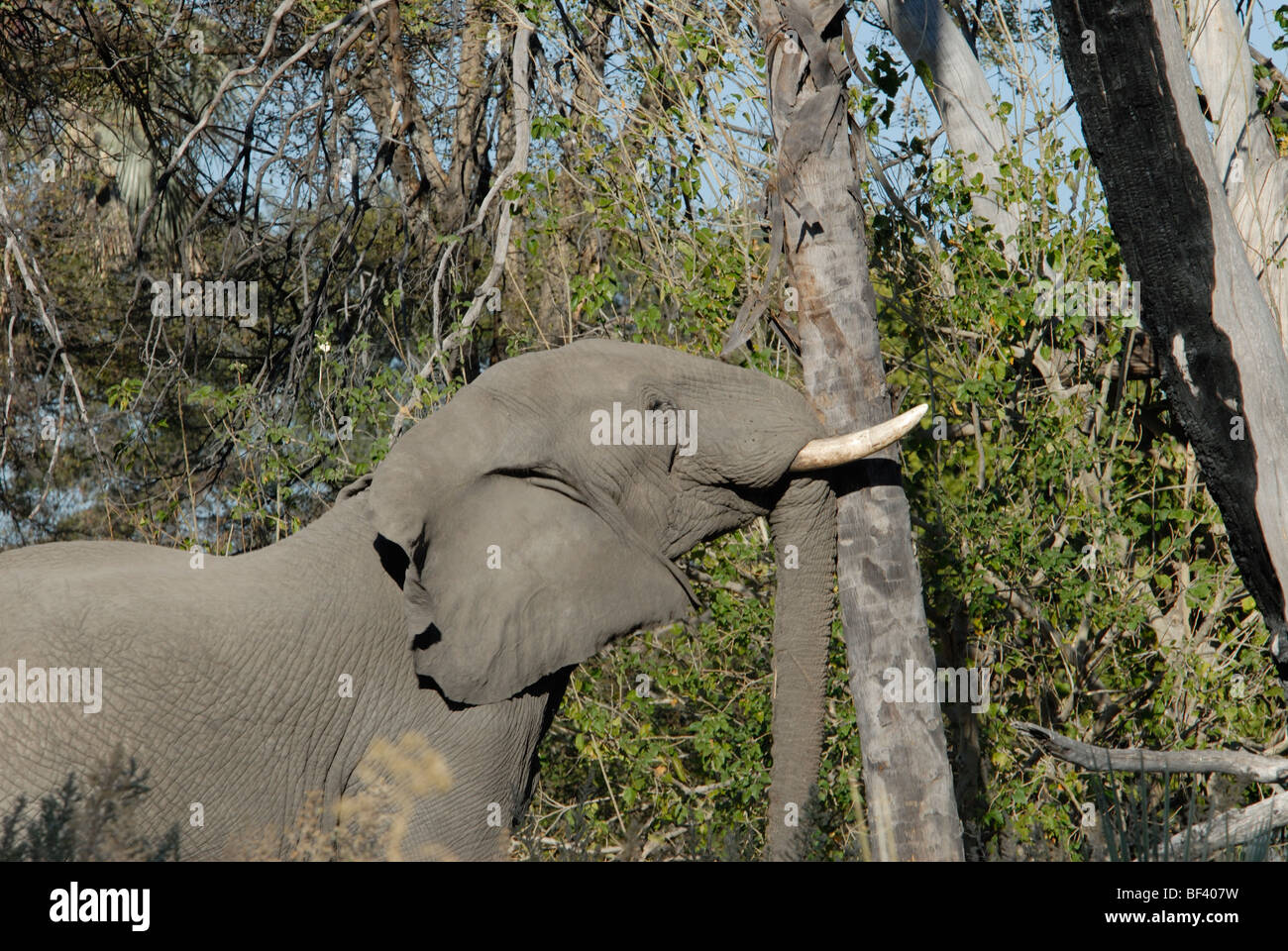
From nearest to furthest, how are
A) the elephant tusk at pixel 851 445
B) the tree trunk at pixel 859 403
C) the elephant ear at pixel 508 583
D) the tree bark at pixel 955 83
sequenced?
the elephant ear at pixel 508 583 < the elephant tusk at pixel 851 445 < the tree trunk at pixel 859 403 < the tree bark at pixel 955 83

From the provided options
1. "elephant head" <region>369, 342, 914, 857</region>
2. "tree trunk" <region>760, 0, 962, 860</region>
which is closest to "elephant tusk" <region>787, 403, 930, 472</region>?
"elephant head" <region>369, 342, 914, 857</region>

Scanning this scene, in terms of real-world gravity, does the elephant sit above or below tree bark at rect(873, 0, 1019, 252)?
below

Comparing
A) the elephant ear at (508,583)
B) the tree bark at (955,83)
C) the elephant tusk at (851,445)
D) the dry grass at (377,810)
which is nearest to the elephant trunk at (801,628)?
the elephant tusk at (851,445)

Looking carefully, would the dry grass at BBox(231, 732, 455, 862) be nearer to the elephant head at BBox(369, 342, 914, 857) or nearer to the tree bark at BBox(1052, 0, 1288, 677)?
the elephant head at BBox(369, 342, 914, 857)

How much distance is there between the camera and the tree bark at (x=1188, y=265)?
149 inches

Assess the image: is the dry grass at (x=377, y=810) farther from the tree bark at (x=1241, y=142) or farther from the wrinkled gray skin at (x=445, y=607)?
the tree bark at (x=1241, y=142)

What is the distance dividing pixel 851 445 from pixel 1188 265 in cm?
119

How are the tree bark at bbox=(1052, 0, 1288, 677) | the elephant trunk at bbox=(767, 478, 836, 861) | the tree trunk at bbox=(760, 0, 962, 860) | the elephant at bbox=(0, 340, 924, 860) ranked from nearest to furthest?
the tree bark at bbox=(1052, 0, 1288, 677), the elephant at bbox=(0, 340, 924, 860), the tree trunk at bbox=(760, 0, 962, 860), the elephant trunk at bbox=(767, 478, 836, 861)

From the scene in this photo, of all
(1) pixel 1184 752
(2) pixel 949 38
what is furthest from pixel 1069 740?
(2) pixel 949 38

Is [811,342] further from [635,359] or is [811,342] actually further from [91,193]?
[91,193]

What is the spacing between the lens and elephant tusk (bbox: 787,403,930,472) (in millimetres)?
4246

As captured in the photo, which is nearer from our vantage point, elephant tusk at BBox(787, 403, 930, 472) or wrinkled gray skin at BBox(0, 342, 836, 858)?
wrinkled gray skin at BBox(0, 342, 836, 858)

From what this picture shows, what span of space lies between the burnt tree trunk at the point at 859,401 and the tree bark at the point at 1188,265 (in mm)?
897

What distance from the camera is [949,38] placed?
28.0 feet
